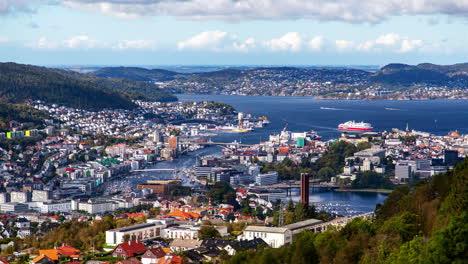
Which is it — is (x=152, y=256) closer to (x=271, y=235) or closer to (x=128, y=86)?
(x=271, y=235)

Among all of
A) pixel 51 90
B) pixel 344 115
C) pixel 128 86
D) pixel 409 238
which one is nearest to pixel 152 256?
pixel 409 238

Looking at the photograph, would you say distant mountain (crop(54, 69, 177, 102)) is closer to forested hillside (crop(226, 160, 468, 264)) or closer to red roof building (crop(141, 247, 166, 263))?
red roof building (crop(141, 247, 166, 263))

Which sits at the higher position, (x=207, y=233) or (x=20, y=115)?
(x=207, y=233)

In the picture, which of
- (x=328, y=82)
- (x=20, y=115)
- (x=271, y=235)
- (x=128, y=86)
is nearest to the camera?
(x=271, y=235)

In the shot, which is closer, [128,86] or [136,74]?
[128,86]

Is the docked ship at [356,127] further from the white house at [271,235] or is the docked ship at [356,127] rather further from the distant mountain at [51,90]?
the white house at [271,235]

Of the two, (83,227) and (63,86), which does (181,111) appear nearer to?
(63,86)

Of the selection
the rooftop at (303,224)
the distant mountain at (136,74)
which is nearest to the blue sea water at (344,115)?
the rooftop at (303,224)

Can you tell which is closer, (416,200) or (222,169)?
(416,200)

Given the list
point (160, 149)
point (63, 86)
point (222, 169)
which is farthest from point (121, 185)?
point (63, 86)
